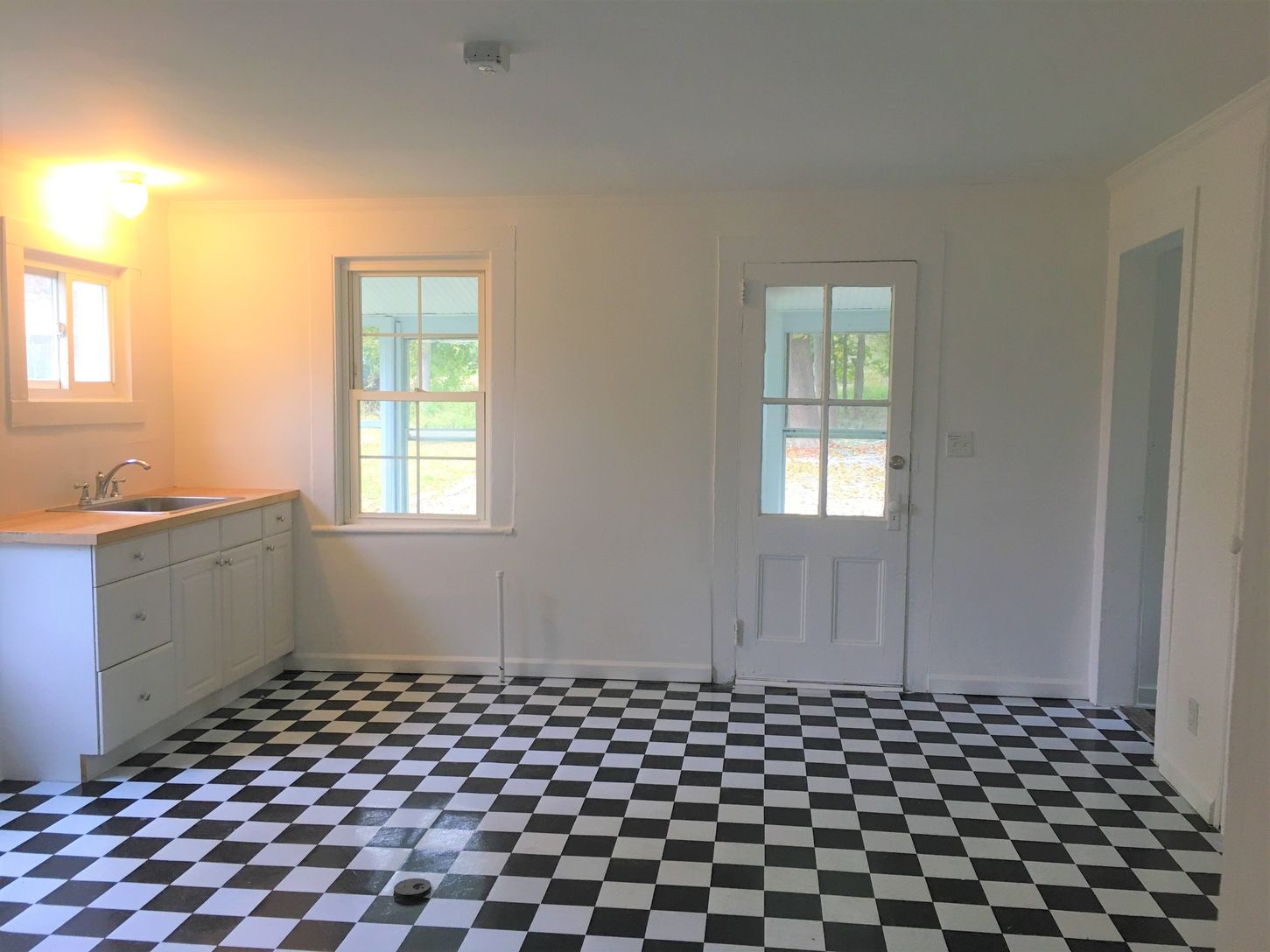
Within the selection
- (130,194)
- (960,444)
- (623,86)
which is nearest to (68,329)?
(130,194)

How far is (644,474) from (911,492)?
1271 mm

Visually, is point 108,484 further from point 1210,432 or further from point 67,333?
point 1210,432

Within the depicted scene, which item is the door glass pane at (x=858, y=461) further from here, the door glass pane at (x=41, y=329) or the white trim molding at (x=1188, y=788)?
the door glass pane at (x=41, y=329)

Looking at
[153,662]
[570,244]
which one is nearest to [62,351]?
[153,662]

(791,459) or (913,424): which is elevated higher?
(913,424)

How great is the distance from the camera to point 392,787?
135 inches

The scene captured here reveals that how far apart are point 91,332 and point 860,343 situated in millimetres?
3575

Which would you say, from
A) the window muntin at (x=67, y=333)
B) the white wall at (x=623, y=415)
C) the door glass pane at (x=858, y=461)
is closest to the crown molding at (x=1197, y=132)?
the white wall at (x=623, y=415)

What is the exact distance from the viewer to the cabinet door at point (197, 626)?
12.7 ft

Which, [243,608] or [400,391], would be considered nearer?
[243,608]

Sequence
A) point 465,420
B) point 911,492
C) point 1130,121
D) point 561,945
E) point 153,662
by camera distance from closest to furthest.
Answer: point 561,945, point 1130,121, point 153,662, point 911,492, point 465,420

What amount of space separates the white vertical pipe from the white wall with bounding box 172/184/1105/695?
53 mm

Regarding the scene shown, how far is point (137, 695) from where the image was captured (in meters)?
3.63

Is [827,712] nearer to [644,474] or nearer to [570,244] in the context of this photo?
[644,474]
